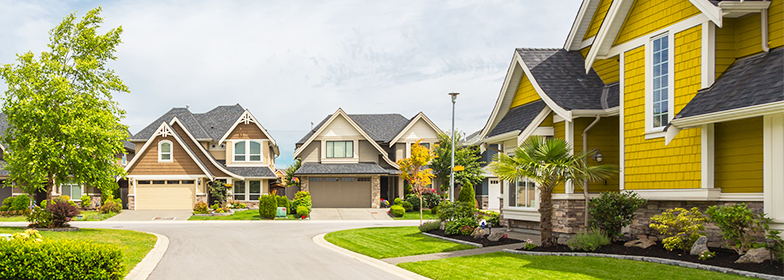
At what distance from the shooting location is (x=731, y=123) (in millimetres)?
12070

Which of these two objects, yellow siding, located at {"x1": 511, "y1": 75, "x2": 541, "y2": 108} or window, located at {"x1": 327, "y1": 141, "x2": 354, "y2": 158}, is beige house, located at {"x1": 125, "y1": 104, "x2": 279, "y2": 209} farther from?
yellow siding, located at {"x1": 511, "y1": 75, "x2": 541, "y2": 108}

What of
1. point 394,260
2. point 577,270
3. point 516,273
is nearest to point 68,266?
point 394,260

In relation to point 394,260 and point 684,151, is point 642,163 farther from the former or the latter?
point 394,260

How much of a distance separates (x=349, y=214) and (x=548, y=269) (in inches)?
1040

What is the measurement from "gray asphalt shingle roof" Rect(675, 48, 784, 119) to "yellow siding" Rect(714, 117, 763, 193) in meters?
0.75

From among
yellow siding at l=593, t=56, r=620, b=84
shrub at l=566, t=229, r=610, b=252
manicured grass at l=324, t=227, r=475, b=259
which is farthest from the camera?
yellow siding at l=593, t=56, r=620, b=84

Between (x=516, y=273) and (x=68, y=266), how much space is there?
826 centimetres

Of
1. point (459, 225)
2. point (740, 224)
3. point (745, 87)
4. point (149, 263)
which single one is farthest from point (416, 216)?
point (745, 87)

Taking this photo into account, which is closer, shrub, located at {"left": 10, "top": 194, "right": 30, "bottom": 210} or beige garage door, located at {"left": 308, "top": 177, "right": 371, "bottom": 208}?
shrub, located at {"left": 10, "top": 194, "right": 30, "bottom": 210}

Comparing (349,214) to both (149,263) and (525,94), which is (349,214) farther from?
(149,263)

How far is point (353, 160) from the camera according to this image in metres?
42.5

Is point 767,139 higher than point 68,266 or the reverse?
higher

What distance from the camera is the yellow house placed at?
446 inches

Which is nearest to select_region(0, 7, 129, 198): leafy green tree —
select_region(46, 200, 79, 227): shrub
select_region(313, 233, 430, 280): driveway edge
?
select_region(46, 200, 79, 227): shrub
